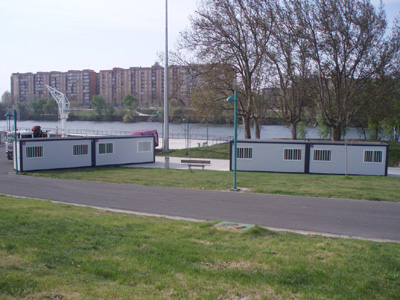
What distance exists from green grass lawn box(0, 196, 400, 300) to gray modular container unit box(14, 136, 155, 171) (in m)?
17.2

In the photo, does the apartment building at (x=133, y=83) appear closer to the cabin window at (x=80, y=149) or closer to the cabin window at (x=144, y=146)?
the cabin window at (x=144, y=146)

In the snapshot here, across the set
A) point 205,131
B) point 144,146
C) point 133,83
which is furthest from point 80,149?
point 133,83

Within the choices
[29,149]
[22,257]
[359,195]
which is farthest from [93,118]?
[22,257]

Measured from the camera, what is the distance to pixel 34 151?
25703 millimetres

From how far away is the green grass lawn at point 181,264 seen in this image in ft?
17.5

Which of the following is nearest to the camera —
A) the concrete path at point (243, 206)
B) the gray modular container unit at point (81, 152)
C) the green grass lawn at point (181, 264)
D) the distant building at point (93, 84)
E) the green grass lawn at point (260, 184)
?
the green grass lawn at point (181, 264)

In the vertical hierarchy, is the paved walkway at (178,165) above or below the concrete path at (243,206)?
below

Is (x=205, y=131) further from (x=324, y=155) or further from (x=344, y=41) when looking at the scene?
(x=324, y=155)

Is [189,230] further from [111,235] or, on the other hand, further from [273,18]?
[273,18]

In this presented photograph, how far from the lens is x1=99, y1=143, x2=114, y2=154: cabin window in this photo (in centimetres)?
2902

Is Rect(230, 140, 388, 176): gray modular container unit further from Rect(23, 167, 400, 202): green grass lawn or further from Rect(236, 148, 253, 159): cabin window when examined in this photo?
Rect(23, 167, 400, 202): green grass lawn

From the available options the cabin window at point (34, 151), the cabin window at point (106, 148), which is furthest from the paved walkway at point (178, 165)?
the cabin window at point (34, 151)

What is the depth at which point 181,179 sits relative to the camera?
2111 cm

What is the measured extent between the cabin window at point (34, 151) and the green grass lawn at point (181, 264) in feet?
56.3
